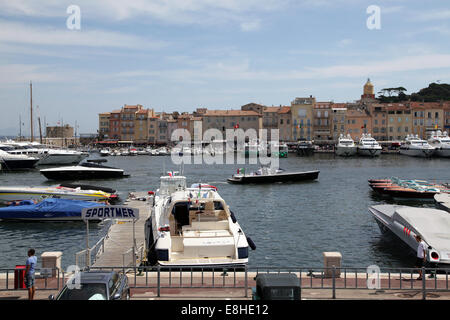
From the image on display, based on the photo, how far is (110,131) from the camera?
173 meters

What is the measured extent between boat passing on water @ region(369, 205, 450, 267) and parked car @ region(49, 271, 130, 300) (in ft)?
45.4

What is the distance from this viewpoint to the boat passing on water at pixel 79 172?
222 feet

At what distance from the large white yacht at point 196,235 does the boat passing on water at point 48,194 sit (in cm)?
1678

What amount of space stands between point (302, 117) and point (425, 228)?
13240 cm

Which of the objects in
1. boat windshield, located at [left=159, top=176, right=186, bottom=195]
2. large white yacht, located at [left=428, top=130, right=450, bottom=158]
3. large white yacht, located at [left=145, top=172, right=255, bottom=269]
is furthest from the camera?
large white yacht, located at [left=428, top=130, right=450, bottom=158]

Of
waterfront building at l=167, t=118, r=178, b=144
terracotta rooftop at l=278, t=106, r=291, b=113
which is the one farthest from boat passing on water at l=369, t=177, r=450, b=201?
waterfront building at l=167, t=118, r=178, b=144

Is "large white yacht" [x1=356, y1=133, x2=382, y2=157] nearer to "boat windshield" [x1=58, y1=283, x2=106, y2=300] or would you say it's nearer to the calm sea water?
the calm sea water

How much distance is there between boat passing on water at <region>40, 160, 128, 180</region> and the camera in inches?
2667

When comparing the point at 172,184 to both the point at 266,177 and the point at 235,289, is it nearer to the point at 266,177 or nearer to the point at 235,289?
the point at 235,289

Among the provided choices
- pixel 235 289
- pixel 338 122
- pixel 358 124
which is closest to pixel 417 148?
pixel 358 124

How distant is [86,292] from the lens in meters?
12.2
